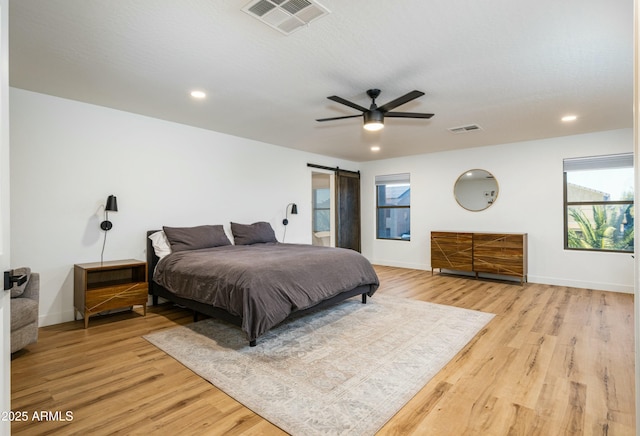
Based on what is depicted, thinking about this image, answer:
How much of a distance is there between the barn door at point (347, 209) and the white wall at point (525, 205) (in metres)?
0.88

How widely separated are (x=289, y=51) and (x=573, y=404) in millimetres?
3139

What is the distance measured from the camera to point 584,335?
123 inches

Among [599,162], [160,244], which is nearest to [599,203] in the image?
[599,162]

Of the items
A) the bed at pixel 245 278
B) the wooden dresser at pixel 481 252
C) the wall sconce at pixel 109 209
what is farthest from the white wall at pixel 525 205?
the wall sconce at pixel 109 209

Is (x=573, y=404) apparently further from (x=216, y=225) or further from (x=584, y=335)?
(x=216, y=225)

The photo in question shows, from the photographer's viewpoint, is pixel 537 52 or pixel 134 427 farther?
pixel 537 52

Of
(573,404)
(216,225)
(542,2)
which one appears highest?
(542,2)

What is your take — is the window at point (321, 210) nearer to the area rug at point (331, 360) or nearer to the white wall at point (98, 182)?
the white wall at point (98, 182)

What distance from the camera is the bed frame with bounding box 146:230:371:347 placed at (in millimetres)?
3002

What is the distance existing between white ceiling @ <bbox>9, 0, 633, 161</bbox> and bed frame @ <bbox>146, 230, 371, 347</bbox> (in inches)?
75.9

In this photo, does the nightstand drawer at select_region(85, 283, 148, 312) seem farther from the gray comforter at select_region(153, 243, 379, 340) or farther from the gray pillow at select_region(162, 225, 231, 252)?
the gray pillow at select_region(162, 225, 231, 252)

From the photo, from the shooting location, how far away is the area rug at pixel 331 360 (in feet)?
6.40

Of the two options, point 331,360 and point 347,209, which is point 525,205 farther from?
point 331,360

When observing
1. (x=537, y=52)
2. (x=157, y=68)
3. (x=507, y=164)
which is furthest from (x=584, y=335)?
(x=157, y=68)
